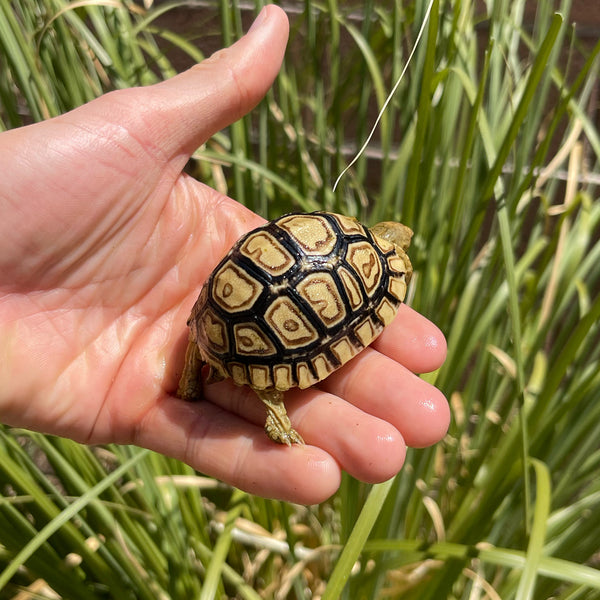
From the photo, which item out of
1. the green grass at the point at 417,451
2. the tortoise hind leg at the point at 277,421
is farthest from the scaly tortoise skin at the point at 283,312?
the green grass at the point at 417,451

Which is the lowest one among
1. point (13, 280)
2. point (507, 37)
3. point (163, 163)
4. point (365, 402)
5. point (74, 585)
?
point (74, 585)

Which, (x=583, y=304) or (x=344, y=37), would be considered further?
(x=344, y=37)

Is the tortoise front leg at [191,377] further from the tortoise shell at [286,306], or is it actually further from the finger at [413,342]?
the finger at [413,342]

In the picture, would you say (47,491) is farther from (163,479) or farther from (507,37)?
(507,37)

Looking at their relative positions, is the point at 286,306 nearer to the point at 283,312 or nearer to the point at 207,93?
the point at 283,312

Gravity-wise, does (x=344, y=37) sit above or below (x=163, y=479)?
above

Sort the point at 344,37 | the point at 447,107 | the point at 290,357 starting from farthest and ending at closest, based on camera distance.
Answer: the point at 344,37, the point at 447,107, the point at 290,357

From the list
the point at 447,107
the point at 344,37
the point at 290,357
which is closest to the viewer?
the point at 290,357

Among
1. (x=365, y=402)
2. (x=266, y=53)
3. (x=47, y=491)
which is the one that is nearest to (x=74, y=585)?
(x=47, y=491)
